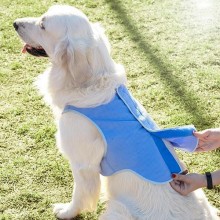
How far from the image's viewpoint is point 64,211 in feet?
11.0

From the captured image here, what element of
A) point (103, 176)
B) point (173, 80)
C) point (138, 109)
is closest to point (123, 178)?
point (103, 176)

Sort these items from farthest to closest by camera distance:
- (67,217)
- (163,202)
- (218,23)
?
(218,23) < (67,217) < (163,202)

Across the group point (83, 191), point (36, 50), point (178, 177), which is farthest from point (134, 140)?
point (36, 50)

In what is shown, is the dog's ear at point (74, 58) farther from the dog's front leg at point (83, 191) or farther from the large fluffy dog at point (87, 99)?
the dog's front leg at point (83, 191)

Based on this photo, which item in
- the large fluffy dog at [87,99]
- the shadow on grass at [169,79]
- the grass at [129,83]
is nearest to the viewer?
the large fluffy dog at [87,99]

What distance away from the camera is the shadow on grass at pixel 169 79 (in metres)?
4.24

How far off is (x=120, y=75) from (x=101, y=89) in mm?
188

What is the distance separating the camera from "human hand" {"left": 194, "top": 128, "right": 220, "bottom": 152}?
2.96 metres

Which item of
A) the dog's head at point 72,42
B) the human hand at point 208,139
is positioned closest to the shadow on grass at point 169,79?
the human hand at point 208,139

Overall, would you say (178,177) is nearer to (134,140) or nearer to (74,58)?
(134,140)

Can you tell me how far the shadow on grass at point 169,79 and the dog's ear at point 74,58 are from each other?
5.62 feet

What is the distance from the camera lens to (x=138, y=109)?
2918 millimetres

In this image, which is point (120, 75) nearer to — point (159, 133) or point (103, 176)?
point (159, 133)

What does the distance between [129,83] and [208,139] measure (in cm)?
185
